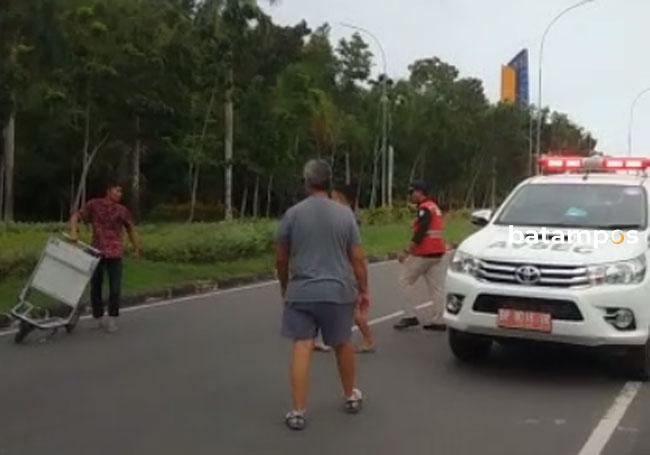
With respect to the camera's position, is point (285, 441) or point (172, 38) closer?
point (285, 441)

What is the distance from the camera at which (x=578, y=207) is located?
28.3ft

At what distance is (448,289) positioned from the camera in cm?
797

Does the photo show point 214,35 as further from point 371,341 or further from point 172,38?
point 371,341

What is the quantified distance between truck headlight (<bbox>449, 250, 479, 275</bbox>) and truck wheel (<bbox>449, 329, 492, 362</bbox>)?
0.58 meters

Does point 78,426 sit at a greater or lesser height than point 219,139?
lesser

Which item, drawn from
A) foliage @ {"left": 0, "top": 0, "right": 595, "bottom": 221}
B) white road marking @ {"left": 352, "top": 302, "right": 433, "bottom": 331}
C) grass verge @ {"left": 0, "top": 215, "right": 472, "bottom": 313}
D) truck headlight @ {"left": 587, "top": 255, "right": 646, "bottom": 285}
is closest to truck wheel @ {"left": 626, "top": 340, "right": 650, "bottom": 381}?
truck headlight @ {"left": 587, "top": 255, "right": 646, "bottom": 285}

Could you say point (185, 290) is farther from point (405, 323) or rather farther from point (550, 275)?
point (550, 275)

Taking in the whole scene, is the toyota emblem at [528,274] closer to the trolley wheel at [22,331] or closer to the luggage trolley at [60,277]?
the luggage trolley at [60,277]

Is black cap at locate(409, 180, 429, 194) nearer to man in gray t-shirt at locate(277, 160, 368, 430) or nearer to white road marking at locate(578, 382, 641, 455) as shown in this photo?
white road marking at locate(578, 382, 641, 455)

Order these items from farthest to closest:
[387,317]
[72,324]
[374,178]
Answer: [374,178] < [387,317] < [72,324]

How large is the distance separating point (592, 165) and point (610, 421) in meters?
4.52

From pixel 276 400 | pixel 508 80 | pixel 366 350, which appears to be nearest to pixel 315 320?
pixel 276 400

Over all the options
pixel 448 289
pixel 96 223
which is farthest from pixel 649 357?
pixel 96 223

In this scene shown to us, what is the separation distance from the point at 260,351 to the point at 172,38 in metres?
25.8
